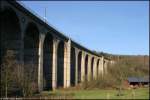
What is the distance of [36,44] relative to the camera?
6253cm

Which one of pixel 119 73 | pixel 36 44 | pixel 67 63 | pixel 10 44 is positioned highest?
pixel 36 44

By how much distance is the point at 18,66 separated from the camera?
49500 millimetres

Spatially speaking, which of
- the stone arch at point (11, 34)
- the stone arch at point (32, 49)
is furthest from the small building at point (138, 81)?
the stone arch at point (11, 34)

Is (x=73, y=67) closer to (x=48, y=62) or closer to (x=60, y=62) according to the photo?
(x=60, y=62)

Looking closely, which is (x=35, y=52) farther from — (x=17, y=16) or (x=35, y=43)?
(x=17, y=16)

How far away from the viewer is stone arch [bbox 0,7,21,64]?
4984 cm

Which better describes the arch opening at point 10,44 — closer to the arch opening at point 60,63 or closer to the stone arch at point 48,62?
the stone arch at point 48,62

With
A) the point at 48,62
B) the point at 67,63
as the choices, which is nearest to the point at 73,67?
the point at 67,63

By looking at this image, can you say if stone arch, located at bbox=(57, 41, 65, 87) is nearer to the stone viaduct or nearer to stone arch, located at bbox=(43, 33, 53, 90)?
the stone viaduct

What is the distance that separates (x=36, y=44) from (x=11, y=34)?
10.6 meters

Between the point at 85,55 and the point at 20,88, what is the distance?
61789mm

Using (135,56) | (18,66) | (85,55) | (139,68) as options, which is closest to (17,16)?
(18,66)

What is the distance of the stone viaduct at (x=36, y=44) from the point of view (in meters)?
50.9

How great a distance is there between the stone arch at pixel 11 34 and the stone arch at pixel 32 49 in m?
4.17
